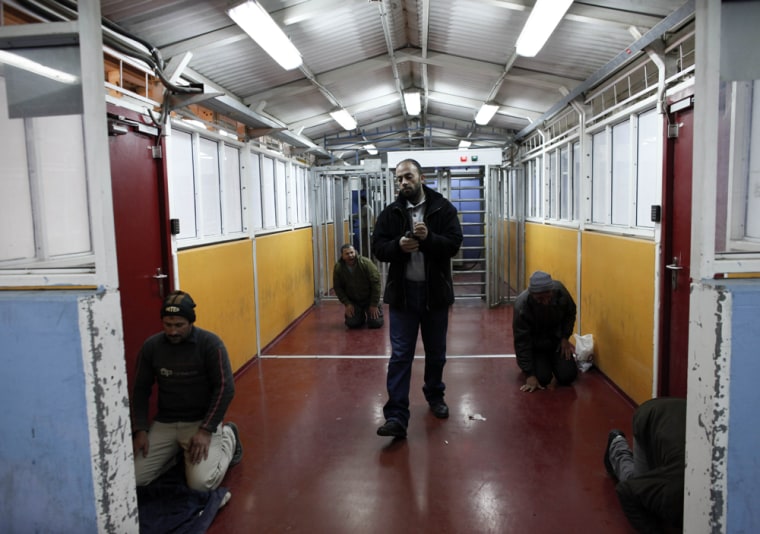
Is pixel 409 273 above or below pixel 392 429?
above

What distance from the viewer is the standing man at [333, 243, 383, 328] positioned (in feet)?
23.6

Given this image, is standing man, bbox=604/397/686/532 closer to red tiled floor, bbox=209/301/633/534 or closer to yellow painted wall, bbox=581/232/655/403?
red tiled floor, bbox=209/301/633/534

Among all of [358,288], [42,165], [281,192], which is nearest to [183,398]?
[42,165]

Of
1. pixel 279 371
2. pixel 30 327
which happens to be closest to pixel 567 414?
pixel 279 371

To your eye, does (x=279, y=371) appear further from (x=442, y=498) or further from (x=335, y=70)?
(x=335, y=70)

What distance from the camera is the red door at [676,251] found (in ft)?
11.0

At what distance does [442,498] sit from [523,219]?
6.75 m

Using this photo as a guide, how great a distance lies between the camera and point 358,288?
7254 mm

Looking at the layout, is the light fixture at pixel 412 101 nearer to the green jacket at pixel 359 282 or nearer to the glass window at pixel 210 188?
the green jacket at pixel 359 282

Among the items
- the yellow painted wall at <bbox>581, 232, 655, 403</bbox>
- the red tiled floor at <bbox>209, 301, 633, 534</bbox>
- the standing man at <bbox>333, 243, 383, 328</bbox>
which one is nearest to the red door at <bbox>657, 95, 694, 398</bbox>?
the yellow painted wall at <bbox>581, 232, 655, 403</bbox>

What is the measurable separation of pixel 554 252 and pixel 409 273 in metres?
3.80

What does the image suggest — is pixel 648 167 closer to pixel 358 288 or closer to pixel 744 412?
pixel 744 412

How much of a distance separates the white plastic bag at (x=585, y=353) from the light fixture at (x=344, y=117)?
194 inches

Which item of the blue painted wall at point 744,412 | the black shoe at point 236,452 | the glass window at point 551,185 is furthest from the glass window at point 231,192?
the blue painted wall at point 744,412
